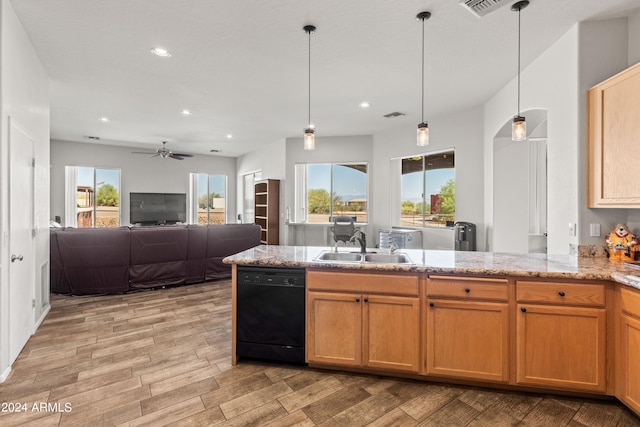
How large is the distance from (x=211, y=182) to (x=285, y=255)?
312 inches

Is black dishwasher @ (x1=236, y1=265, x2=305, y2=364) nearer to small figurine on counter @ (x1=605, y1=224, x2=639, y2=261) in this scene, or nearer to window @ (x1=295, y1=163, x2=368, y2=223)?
small figurine on counter @ (x1=605, y1=224, x2=639, y2=261)

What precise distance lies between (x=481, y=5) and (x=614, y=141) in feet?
4.74

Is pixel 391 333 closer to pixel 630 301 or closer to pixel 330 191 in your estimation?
pixel 630 301

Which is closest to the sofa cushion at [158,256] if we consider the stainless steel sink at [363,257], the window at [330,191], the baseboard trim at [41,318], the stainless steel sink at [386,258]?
the baseboard trim at [41,318]

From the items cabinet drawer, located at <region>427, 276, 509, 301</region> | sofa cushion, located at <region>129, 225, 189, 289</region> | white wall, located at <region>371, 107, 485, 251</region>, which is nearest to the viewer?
cabinet drawer, located at <region>427, 276, 509, 301</region>

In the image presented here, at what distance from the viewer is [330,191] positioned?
23.9 feet

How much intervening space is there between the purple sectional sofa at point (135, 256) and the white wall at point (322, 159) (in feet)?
6.37

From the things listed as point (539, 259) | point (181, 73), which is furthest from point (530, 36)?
point (181, 73)

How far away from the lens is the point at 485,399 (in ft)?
6.97

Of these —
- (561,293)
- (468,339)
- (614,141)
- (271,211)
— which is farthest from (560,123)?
(271,211)

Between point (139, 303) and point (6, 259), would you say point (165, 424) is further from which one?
point (139, 303)

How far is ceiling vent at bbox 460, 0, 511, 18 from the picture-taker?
2299mm

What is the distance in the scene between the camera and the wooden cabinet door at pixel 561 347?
202cm

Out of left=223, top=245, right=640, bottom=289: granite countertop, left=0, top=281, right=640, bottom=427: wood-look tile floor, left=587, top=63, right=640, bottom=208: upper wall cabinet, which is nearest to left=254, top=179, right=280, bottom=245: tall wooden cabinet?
left=0, top=281, right=640, bottom=427: wood-look tile floor
